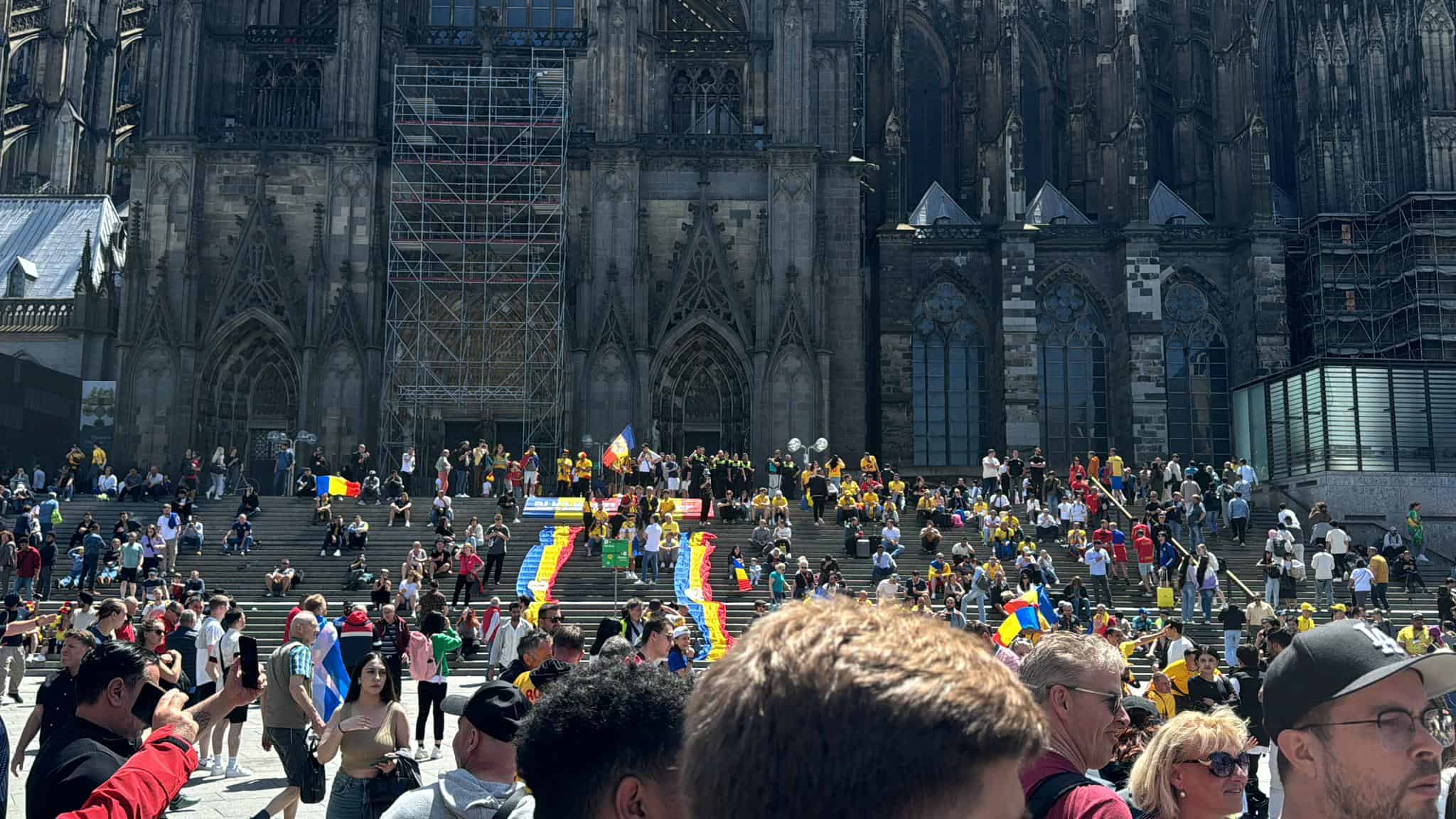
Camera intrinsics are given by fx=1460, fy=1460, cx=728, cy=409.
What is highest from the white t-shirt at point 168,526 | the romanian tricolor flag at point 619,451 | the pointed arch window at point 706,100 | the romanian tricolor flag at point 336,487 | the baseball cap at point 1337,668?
the pointed arch window at point 706,100

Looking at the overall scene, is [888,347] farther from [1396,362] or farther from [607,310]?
[1396,362]

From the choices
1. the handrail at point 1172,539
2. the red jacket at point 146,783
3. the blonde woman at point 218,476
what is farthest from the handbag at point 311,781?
the blonde woman at point 218,476

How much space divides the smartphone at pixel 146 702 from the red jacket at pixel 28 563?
2139 cm

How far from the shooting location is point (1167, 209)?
45562 mm

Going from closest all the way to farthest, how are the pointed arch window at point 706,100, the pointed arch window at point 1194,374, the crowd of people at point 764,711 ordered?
1. the crowd of people at point 764,711
2. the pointed arch window at point 706,100
3. the pointed arch window at point 1194,374

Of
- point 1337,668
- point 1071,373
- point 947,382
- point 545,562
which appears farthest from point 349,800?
point 1071,373

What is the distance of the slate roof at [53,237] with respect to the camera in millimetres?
46781

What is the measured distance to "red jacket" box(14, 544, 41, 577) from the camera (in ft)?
80.0

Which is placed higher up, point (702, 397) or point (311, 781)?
point (702, 397)

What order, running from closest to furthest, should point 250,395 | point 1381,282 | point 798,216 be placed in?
point 798,216
point 250,395
point 1381,282

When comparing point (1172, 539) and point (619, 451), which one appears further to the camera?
point (619, 451)

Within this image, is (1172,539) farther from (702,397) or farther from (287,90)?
(287,90)

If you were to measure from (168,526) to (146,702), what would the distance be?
24140mm

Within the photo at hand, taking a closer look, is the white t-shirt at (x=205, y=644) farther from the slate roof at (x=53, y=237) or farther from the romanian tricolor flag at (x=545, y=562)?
the slate roof at (x=53, y=237)
